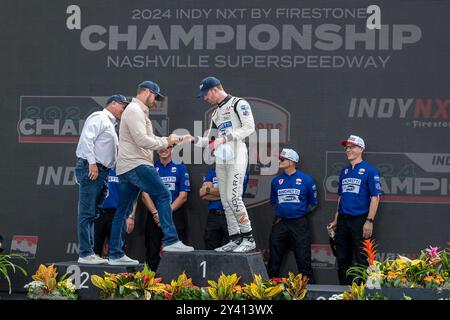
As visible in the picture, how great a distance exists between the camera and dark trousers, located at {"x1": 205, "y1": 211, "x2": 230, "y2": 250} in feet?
23.7

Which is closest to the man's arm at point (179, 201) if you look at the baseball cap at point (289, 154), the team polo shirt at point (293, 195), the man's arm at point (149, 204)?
the man's arm at point (149, 204)

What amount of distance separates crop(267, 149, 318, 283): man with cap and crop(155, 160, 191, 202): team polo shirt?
0.91 m

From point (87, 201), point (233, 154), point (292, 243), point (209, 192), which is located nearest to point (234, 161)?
point (233, 154)

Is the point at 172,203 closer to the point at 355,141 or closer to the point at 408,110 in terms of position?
the point at 355,141

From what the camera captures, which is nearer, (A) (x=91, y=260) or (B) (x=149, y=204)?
(A) (x=91, y=260)

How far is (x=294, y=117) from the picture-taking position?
7434 millimetres

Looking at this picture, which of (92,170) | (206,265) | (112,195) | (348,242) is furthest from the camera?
(112,195)

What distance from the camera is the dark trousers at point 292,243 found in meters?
7.12

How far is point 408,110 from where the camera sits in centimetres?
729

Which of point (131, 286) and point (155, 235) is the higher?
point (155, 235)

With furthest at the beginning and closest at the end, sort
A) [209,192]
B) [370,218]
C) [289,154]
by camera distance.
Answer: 1. [289,154]
2. [370,218]
3. [209,192]

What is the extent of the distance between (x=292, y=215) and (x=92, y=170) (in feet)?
7.39

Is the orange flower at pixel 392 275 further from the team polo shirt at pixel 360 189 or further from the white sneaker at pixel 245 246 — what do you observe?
the team polo shirt at pixel 360 189

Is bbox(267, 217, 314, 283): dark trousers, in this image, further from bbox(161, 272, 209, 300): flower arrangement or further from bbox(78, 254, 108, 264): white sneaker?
bbox(161, 272, 209, 300): flower arrangement
